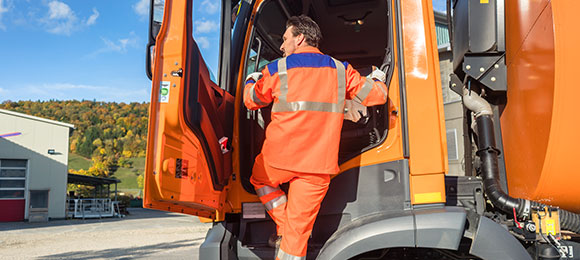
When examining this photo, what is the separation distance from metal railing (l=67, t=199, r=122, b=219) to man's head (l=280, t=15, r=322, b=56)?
23.0 m

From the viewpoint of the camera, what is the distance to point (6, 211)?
21.0m

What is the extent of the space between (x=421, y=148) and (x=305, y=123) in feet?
2.09

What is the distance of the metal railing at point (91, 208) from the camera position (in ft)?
75.5

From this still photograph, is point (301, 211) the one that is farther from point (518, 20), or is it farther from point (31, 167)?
point (31, 167)

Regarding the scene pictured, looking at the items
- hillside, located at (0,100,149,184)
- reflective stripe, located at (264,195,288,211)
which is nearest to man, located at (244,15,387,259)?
reflective stripe, located at (264,195,288,211)

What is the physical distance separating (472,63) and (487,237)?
1.09 meters

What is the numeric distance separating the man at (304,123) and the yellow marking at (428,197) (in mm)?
463

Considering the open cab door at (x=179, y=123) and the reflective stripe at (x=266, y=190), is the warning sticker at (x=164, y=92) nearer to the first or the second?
the open cab door at (x=179, y=123)

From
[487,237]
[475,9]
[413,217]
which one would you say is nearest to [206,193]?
[413,217]

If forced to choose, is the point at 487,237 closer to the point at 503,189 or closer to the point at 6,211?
the point at 503,189

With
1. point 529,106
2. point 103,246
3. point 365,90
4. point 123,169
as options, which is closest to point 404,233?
point 365,90

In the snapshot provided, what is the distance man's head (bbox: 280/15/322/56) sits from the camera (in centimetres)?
270

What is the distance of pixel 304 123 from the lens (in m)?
2.45

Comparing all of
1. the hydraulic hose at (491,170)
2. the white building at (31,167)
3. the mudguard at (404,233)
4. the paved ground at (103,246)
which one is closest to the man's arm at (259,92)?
the mudguard at (404,233)
